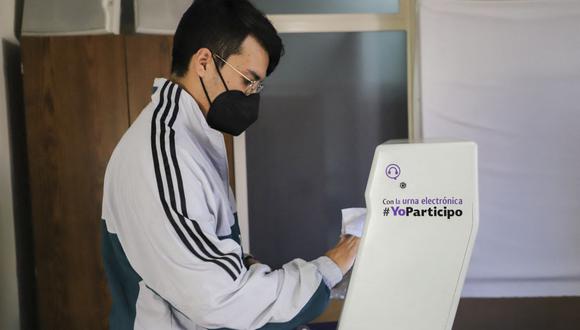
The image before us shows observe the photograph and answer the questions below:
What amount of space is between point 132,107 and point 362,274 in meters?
1.61

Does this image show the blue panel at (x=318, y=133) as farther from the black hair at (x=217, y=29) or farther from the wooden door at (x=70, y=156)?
the black hair at (x=217, y=29)

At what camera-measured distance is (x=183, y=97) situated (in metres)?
1.06

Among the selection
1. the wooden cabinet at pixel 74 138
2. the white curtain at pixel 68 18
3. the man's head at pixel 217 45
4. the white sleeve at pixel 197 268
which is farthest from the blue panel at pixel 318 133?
the white sleeve at pixel 197 268

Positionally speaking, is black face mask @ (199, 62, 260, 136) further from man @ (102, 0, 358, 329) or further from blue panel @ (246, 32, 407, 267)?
blue panel @ (246, 32, 407, 267)

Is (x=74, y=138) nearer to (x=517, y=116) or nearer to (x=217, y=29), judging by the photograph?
(x=217, y=29)

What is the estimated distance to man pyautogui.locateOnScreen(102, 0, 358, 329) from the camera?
0.89 m

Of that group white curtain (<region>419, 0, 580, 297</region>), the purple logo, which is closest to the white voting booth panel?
the purple logo

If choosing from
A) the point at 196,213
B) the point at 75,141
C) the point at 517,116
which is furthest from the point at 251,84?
the point at 517,116

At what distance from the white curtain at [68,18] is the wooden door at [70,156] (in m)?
0.05

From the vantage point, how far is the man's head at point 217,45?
1.11 meters

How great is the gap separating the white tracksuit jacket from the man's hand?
0.07 feet

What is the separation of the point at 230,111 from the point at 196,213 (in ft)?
1.12

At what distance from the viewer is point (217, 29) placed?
3.63 ft

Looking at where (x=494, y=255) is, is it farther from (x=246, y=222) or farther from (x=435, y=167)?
(x=435, y=167)
